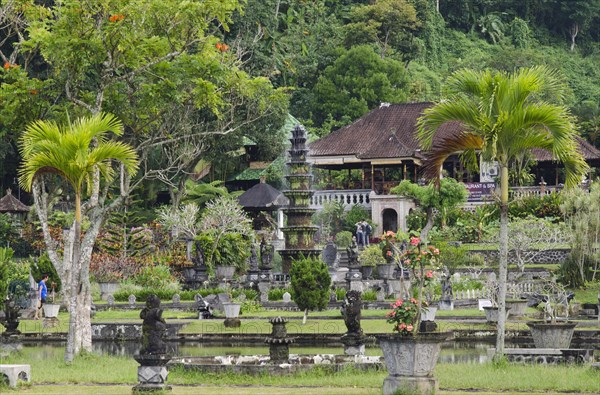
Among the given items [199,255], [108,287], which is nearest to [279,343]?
[108,287]

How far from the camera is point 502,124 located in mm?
23141

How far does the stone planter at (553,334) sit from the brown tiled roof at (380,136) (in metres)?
35.6

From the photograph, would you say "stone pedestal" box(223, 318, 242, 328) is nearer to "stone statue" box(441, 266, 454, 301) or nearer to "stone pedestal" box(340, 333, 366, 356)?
"stone statue" box(441, 266, 454, 301)

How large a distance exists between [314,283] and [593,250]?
39.3 ft

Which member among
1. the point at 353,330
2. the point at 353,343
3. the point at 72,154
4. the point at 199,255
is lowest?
the point at 353,343

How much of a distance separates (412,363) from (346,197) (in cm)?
4343

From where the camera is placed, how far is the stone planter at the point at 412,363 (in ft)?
61.5

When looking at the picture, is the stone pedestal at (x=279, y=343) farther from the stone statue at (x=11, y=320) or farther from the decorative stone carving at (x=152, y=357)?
the stone statue at (x=11, y=320)

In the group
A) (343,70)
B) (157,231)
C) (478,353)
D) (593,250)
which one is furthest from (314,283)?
(343,70)

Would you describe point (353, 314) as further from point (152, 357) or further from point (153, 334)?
point (152, 357)

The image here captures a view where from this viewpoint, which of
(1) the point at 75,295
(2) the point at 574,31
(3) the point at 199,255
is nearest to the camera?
(1) the point at 75,295

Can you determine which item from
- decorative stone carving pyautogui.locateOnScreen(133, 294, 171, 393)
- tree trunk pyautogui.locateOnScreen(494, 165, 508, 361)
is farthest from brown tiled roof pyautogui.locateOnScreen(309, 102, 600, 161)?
decorative stone carving pyautogui.locateOnScreen(133, 294, 171, 393)

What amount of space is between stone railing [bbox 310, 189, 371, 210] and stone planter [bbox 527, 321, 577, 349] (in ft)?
118

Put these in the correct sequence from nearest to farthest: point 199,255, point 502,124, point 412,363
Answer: point 412,363 → point 502,124 → point 199,255
